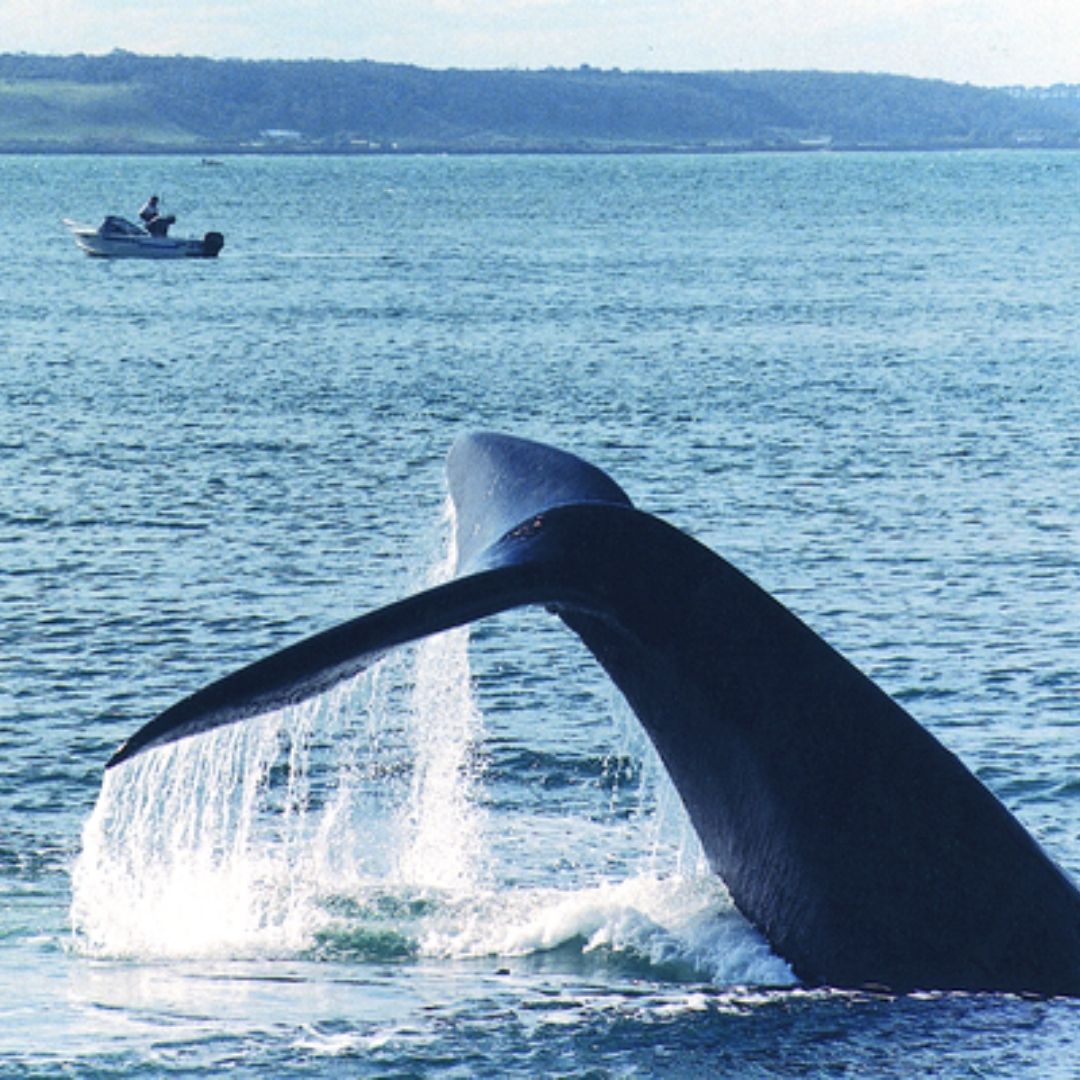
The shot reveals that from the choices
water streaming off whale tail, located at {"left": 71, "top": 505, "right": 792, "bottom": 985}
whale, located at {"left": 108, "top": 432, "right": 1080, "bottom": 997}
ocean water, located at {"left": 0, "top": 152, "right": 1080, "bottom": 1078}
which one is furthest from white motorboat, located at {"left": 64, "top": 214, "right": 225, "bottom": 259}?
whale, located at {"left": 108, "top": 432, "right": 1080, "bottom": 997}

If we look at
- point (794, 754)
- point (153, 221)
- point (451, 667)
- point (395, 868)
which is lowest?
point (395, 868)

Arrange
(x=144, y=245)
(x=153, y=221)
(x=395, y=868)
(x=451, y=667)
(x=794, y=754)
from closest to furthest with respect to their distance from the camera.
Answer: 1. (x=794, y=754)
2. (x=395, y=868)
3. (x=451, y=667)
4. (x=153, y=221)
5. (x=144, y=245)

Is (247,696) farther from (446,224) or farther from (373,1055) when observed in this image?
(446,224)

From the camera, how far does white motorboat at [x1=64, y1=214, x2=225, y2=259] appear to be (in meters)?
84.6

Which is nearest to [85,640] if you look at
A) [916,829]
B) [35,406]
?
[916,829]

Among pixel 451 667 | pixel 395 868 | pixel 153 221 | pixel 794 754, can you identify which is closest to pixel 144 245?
pixel 153 221

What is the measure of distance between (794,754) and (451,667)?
10.8 metres

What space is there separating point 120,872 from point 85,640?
8.16 metres

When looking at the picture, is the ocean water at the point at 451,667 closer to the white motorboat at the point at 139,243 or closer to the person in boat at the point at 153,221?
the white motorboat at the point at 139,243

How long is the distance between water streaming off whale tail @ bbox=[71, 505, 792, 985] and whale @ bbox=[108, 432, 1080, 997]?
0.63 metres

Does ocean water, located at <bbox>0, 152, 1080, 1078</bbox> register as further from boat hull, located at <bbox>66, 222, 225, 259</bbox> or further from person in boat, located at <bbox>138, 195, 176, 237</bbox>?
person in boat, located at <bbox>138, 195, 176, 237</bbox>

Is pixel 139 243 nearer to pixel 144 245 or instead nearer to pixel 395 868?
pixel 144 245

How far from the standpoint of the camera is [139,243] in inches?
3356

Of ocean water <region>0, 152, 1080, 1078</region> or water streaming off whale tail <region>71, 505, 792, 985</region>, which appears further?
water streaming off whale tail <region>71, 505, 792, 985</region>
